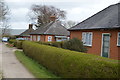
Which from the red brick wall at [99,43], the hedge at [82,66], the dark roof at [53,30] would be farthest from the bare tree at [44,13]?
the hedge at [82,66]

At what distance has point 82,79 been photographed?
6379 mm

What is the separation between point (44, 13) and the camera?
200 ft

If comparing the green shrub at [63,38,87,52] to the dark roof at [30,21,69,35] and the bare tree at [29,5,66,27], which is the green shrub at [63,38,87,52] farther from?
the bare tree at [29,5,66,27]

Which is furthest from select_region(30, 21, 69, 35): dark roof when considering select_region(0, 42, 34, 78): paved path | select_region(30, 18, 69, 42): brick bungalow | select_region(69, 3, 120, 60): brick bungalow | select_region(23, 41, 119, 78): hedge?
select_region(23, 41, 119, 78): hedge

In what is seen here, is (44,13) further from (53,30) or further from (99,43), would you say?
(99,43)

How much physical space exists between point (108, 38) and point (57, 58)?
8.97m

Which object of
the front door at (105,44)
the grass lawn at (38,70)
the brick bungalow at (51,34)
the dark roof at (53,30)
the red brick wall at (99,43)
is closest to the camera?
the grass lawn at (38,70)

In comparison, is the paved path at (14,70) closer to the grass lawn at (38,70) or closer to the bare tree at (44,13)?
the grass lawn at (38,70)

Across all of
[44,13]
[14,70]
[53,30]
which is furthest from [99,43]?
[44,13]

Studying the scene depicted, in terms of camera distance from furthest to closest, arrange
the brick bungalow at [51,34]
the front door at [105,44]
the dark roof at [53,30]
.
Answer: the dark roof at [53,30], the brick bungalow at [51,34], the front door at [105,44]

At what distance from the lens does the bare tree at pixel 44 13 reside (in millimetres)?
60666

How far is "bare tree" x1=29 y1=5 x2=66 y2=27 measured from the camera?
60.7 metres

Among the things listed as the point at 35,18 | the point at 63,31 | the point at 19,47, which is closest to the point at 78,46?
the point at 19,47

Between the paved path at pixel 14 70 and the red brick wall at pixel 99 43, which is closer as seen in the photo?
the paved path at pixel 14 70
